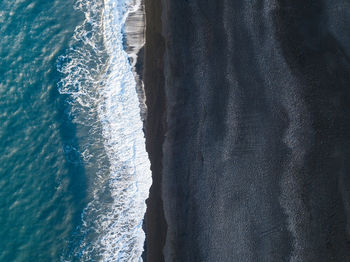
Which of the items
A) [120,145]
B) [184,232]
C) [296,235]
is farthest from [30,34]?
[296,235]

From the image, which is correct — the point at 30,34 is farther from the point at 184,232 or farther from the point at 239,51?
the point at 184,232

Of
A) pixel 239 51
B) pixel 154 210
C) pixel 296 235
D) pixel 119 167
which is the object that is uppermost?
pixel 239 51

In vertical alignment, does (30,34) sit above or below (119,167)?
above

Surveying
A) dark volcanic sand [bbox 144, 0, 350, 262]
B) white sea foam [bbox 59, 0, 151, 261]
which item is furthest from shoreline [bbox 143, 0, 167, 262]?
white sea foam [bbox 59, 0, 151, 261]

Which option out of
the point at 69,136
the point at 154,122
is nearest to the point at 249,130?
the point at 154,122

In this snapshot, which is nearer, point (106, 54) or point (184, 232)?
point (184, 232)

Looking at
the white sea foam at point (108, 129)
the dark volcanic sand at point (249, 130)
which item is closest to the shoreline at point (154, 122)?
the dark volcanic sand at point (249, 130)

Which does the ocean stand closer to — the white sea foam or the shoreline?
the white sea foam
